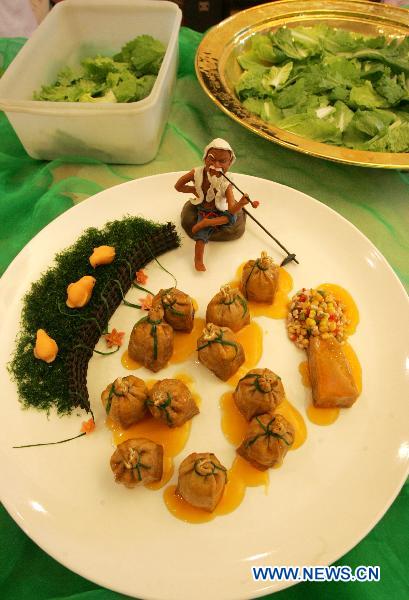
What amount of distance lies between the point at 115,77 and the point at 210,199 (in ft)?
3.17

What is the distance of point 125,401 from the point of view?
3.93 feet

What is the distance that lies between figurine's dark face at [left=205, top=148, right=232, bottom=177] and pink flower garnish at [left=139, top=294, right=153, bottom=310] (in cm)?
54

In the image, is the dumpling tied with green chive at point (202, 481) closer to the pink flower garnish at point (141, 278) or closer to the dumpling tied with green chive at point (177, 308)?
the dumpling tied with green chive at point (177, 308)

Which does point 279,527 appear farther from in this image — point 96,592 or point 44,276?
point 44,276

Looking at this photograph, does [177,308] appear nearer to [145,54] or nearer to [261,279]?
[261,279]

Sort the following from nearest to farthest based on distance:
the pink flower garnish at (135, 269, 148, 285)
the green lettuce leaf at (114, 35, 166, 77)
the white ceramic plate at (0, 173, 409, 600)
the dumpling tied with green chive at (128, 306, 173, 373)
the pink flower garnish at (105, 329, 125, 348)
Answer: the white ceramic plate at (0, 173, 409, 600)
the dumpling tied with green chive at (128, 306, 173, 373)
the pink flower garnish at (105, 329, 125, 348)
the pink flower garnish at (135, 269, 148, 285)
the green lettuce leaf at (114, 35, 166, 77)

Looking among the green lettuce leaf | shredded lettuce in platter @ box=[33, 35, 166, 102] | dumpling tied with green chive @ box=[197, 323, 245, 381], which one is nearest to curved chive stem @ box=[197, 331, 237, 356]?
dumpling tied with green chive @ box=[197, 323, 245, 381]

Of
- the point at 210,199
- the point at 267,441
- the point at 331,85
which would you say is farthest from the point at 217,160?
the point at 331,85

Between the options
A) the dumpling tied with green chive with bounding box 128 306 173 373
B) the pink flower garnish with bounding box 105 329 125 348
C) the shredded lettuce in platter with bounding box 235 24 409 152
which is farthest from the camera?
the shredded lettuce in platter with bounding box 235 24 409 152

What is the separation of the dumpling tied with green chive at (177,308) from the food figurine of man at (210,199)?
0.84ft

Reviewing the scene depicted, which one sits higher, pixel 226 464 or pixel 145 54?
pixel 145 54

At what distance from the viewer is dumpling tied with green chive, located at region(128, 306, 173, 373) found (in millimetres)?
1315

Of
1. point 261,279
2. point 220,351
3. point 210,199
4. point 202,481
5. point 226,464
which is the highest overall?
point 210,199

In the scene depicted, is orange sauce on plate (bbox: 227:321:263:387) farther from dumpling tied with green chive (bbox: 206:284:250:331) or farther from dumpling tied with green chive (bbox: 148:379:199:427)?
dumpling tied with green chive (bbox: 148:379:199:427)
